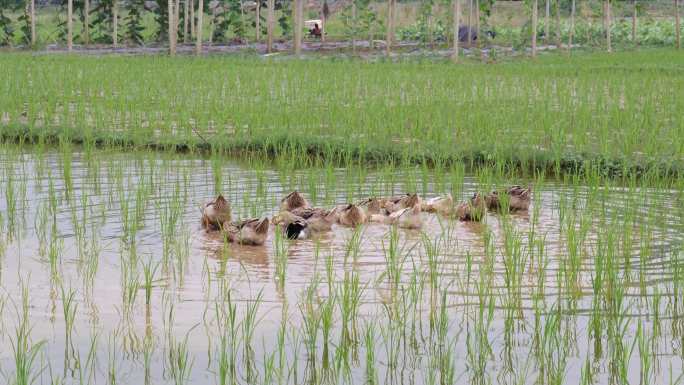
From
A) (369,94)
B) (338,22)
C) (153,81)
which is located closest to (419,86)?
(369,94)

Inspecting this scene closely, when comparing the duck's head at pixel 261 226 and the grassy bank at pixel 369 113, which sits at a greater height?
the grassy bank at pixel 369 113

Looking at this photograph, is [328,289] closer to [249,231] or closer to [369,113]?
[249,231]

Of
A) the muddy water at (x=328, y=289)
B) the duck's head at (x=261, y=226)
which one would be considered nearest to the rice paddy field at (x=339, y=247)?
the muddy water at (x=328, y=289)

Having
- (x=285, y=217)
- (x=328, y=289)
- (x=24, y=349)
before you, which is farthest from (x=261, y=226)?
(x=24, y=349)

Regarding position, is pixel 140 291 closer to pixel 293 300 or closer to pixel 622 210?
pixel 293 300

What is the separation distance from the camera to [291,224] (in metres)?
6.75

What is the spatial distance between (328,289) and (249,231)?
1219 millimetres

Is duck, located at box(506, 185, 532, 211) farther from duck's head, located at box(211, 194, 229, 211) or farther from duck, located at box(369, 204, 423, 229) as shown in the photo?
duck's head, located at box(211, 194, 229, 211)

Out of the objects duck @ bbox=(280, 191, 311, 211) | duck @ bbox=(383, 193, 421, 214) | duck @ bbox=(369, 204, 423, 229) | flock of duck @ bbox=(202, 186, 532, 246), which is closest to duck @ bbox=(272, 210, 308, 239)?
flock of duck @ bbox=(202, 186, 532, 246)

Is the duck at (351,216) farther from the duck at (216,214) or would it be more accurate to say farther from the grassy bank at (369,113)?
the grassy bank at (369,113)

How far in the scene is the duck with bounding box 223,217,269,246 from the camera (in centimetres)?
648

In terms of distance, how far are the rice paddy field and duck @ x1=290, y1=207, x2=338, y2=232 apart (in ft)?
0.55

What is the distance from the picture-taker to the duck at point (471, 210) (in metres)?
7.29

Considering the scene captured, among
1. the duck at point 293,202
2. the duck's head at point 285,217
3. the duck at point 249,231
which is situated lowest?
the duck at point 249,231
